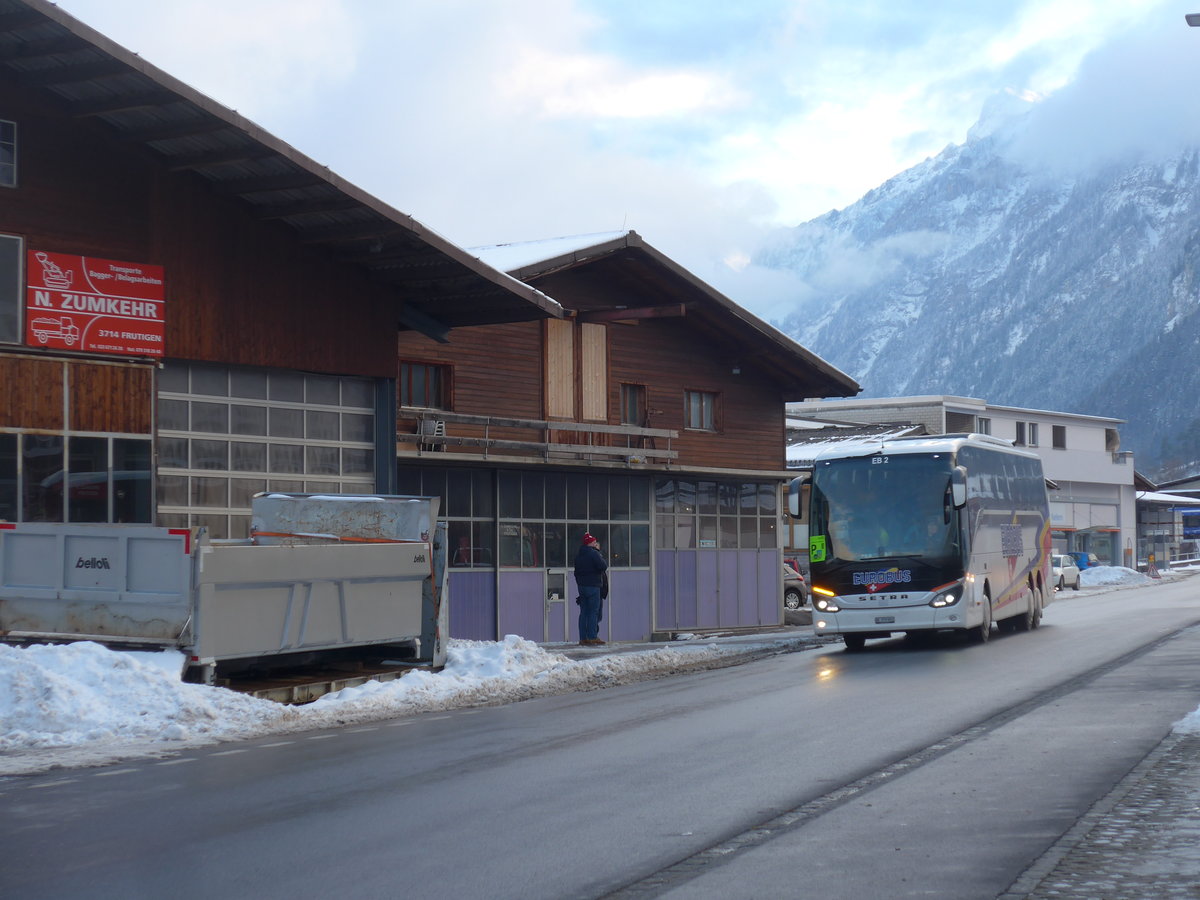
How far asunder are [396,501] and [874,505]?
27.4ft

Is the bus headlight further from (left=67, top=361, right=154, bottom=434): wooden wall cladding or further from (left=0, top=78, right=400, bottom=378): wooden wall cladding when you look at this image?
(left=67, top=361, right=154, bottom=434): wooden wall cladding

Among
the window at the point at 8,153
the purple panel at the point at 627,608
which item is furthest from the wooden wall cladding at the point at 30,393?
the purple panel at the point at 627,608

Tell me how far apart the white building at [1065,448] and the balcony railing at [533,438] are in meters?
48.0

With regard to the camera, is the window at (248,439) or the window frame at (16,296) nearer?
the window frame at (16,296)

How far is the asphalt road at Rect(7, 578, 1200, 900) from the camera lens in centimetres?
731

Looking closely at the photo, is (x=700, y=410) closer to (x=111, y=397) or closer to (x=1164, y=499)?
(x=111, y=397)

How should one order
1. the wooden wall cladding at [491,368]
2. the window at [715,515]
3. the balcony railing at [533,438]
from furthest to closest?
1. the window at [715,515]
2. the wooden wall cladding at [491,368]
3. the balcony railing at [533,438]

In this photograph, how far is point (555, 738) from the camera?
13.0 m

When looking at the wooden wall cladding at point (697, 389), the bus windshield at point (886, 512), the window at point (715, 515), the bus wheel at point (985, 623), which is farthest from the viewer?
the window at point (715, 515)

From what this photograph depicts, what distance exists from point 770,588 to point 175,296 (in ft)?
62.8

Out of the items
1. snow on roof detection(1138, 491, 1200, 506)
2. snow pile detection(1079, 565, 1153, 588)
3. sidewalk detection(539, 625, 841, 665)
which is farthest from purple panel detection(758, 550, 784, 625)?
snow on roof detection(1138, 491, 1200, 506)

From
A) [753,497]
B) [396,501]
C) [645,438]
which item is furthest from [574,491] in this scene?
[396,501]

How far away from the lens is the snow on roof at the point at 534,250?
97.1 ft

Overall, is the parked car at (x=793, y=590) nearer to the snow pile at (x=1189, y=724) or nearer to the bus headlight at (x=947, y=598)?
the bus headlight at (x=947, y=598)
